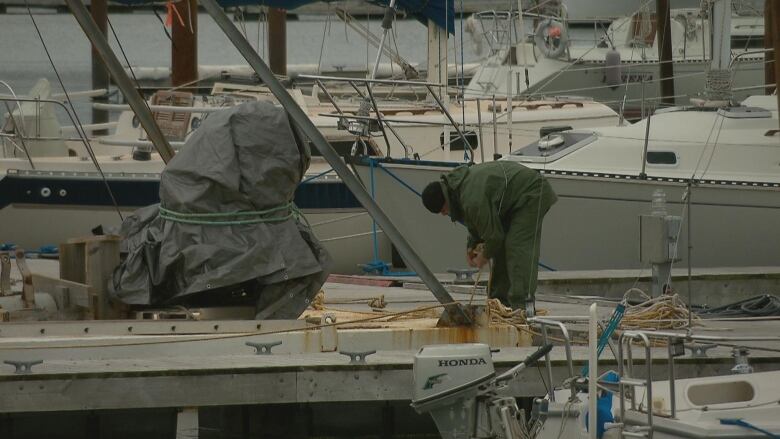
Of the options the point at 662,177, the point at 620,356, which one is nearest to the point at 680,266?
the point at 662,177

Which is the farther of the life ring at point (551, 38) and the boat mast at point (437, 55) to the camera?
the life ring at point (551, 38)

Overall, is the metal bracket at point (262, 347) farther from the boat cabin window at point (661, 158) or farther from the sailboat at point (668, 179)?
the boat cabin window at point (661, 158)

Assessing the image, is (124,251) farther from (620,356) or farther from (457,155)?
(457,155)

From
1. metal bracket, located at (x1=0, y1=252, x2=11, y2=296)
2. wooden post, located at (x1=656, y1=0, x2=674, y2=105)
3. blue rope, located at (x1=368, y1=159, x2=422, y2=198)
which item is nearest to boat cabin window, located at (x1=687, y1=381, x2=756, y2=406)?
metal bracket, located at (x1=0, y1=252, x2=11, y2=296)

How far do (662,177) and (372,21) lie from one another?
57.7 m

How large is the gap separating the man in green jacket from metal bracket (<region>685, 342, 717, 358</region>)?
118 centimetres

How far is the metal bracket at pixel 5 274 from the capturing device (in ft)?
35.9

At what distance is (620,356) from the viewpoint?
7.88 metres

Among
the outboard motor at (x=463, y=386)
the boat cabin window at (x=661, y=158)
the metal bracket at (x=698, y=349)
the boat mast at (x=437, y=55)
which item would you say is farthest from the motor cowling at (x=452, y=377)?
the boat mast at (x=437, y=55)

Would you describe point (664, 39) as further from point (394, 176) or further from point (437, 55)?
point (394, 176)

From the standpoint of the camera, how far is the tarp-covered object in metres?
9.95

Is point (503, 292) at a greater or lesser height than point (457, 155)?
lesser

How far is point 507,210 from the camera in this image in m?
10.4

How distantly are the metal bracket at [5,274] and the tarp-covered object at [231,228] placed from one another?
3.72 ft
